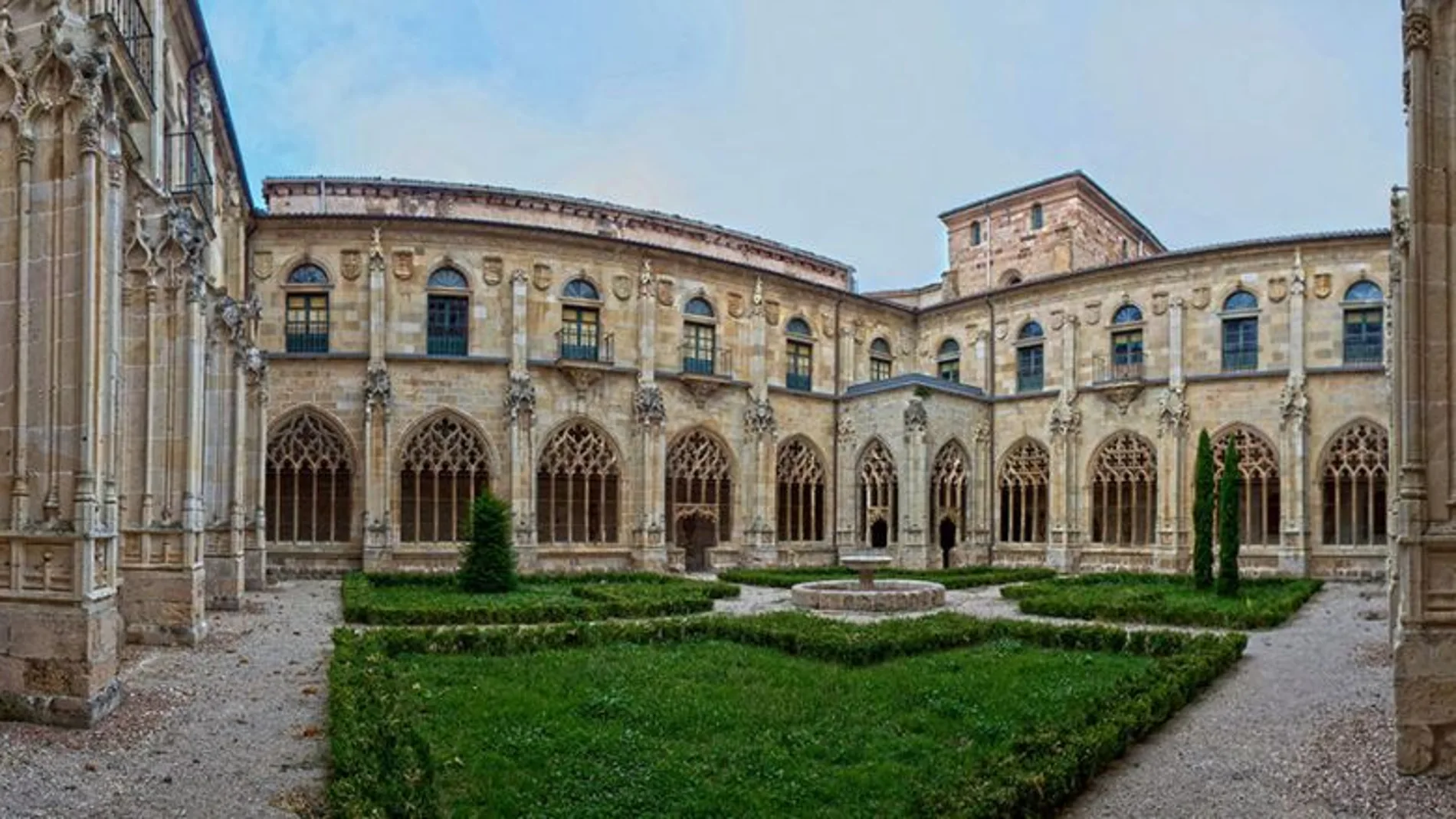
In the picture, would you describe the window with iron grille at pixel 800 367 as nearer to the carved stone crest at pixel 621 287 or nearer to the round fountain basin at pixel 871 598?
the carved stone crest at pixel 621 287

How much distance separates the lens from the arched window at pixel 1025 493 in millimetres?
34094

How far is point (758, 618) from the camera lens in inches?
662

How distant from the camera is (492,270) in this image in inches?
1147

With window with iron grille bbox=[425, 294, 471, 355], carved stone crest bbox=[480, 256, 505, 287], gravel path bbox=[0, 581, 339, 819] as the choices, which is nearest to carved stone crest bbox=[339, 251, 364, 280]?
window with iron grille bbox=[425, 294, 471, 355]

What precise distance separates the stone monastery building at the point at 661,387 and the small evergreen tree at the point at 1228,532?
21.8ft

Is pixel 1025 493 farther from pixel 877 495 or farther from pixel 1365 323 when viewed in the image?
pixel 1365 323

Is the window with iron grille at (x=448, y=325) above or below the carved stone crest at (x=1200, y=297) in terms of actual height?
below

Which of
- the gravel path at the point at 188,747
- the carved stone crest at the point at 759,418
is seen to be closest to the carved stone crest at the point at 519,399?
the carved stone crest at the point at 759,418

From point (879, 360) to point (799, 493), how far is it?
652 cm

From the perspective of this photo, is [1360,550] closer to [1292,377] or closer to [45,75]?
[1292,377]

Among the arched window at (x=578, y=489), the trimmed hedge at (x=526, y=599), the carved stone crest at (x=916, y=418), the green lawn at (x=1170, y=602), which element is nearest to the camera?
the trimmed hedge at (x=526, y=599)

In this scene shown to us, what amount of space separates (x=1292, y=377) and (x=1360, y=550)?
16.7ft

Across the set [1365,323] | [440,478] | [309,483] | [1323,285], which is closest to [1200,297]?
[1323,285]

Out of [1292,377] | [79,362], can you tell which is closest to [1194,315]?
[1292,377]
